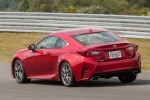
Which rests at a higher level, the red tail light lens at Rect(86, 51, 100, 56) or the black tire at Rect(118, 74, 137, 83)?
the red tail light lens at Rect(86, 51, 100, 56)

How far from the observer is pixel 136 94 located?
1186cm

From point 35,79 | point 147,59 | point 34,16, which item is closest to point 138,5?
point 34,16

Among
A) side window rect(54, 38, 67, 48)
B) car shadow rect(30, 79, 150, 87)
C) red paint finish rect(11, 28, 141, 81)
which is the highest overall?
side window rect(54, 38, 67, 48)

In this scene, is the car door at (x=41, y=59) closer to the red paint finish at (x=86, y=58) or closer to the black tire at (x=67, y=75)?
the red paint finish at (x=86, y=58)

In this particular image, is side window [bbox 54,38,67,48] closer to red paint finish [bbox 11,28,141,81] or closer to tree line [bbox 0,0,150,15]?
red paint finish [bbox 11,28,141,81]

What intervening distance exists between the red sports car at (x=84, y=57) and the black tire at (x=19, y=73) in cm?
51

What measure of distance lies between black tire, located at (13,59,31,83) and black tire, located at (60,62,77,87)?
184 centimetres

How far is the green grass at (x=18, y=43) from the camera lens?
22859 millimetres

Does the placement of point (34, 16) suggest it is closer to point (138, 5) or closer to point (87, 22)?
point (87, 22)

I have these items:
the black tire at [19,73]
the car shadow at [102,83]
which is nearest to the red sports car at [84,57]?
the car shadow at [102,83]

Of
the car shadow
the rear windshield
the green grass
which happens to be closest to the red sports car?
the rear windshield

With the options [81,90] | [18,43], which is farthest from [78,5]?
[81,90]

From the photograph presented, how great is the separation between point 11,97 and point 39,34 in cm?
1727

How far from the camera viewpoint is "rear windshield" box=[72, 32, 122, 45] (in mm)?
13867
